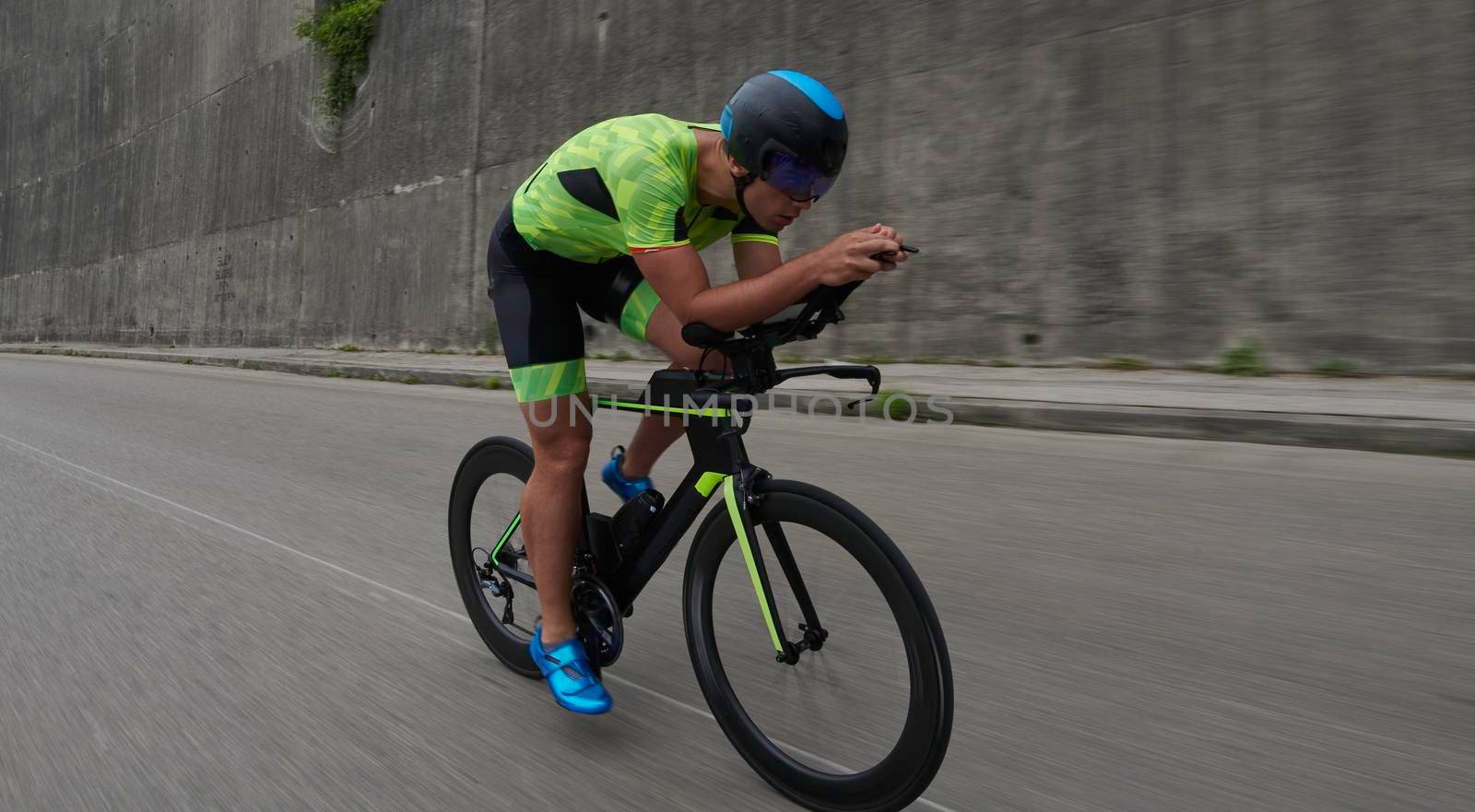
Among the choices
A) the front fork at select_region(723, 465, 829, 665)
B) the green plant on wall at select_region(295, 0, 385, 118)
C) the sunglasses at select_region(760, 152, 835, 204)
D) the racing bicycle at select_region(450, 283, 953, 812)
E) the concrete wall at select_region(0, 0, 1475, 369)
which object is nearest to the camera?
the racing bicycle at select_region(450, 283, 953, 812)

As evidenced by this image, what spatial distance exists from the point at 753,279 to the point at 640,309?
2.17ft

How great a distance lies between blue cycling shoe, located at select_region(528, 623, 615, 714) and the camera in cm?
252

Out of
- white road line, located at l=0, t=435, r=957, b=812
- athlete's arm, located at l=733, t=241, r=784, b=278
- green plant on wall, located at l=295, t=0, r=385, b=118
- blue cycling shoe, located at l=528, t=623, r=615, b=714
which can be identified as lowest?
white road line, located at l=0, t=435, r=957, b=812

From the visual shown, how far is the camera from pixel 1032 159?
9.62 metres

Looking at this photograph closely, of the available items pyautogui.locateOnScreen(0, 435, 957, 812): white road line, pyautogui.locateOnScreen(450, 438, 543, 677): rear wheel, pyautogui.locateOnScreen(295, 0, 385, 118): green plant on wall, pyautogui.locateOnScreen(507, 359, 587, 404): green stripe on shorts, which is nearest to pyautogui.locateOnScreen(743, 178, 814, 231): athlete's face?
pyautogui.locateOnScreen(507, 359, 587, 404): green stripe on shorts

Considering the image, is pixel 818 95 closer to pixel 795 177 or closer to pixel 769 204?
pixel 795 177

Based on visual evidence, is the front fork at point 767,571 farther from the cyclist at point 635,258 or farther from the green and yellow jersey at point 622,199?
the green and yellow jersey at point 622,199

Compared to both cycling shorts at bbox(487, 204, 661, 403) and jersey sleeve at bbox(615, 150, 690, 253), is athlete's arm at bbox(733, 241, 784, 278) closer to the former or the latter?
cycling shorts at bbox(487, 204, 661, 403)

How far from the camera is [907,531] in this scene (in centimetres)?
426

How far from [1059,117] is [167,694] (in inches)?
351

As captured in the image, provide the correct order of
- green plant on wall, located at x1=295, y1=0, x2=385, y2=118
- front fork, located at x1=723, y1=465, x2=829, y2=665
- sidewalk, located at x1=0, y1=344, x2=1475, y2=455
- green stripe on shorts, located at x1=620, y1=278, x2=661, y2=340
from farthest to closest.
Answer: green plant on wall, located at x1=295, y1=0, x2=385, y2=118
sidewalk, located at x1=0, y1=344, x2=1475, y2=455
green stripe on shorts, located at x1=620, y1=278, x2=661, y2=340
front fork, located at x1=723, y1=465, x2=829, y2=665

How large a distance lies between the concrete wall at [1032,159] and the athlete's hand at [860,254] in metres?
7.23

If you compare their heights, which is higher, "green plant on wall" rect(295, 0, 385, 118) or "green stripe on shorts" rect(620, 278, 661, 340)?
"green plant on wall" rect(295, 0, 385, 118)

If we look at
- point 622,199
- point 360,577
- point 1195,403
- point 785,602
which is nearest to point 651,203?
point 622,199
